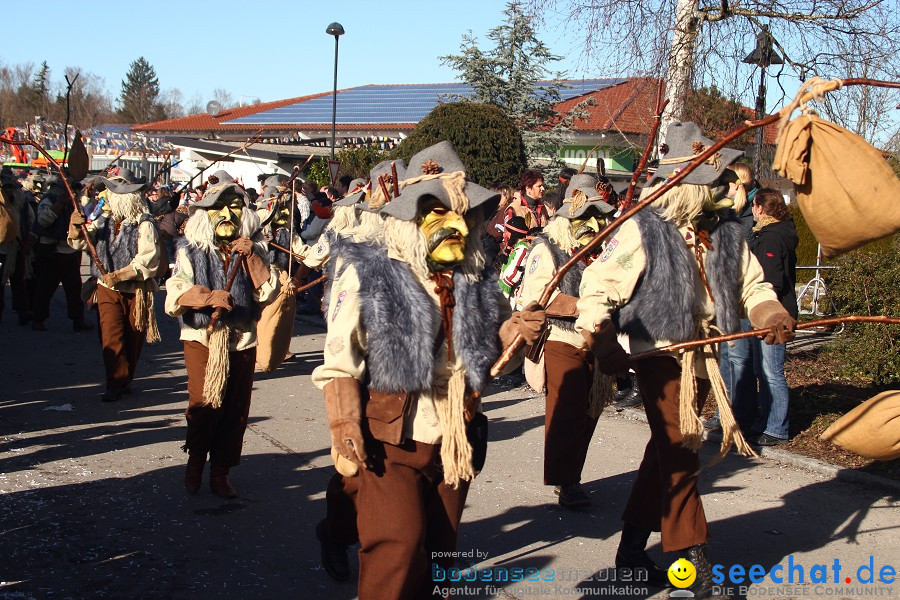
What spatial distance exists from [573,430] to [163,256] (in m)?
4.24

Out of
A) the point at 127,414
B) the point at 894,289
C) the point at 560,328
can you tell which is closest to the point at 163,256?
the point at 127,414

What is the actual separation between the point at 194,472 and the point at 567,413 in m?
2.47

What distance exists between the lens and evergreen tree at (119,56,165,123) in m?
85.4

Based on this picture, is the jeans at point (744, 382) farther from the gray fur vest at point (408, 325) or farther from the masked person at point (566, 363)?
the gray fur vest at point (408, 325)

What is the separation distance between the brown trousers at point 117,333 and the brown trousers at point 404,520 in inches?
232

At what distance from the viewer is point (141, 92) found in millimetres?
94312

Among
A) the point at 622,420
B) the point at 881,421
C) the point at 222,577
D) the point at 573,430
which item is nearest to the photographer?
the point at 881,421

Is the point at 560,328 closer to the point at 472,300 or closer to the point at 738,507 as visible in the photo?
the point at 738,507

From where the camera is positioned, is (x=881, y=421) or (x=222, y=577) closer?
(x=881, y=421)

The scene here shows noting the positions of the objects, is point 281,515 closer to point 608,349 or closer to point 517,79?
point 608,349

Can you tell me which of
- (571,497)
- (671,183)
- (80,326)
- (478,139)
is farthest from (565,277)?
(478,139)

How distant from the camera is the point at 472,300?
148 inches

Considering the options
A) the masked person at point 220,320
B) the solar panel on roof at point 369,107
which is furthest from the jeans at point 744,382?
the solar panel on roof at point 369,107

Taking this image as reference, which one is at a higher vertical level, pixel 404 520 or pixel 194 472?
pixel 404 520
